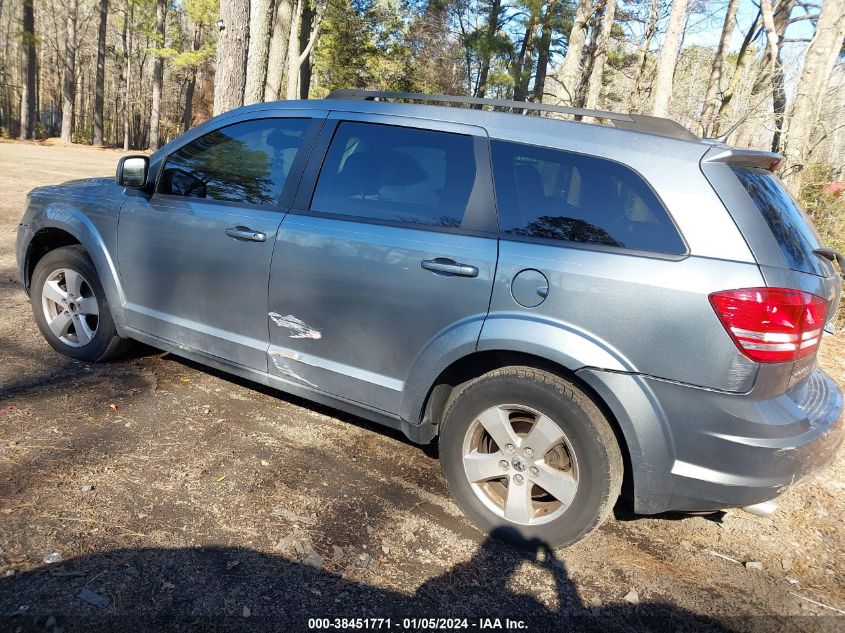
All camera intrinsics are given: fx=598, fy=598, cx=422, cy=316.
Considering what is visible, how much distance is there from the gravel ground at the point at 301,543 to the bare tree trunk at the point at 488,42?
2131cm

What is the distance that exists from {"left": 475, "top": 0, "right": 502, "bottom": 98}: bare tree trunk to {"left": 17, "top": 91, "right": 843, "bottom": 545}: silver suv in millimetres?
20689

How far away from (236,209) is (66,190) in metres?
1.72

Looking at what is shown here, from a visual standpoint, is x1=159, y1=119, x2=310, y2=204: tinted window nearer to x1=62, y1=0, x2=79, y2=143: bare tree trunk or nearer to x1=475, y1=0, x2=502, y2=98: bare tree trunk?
x1=475, y1=0, x2=502, y2=98: bare tree trunk

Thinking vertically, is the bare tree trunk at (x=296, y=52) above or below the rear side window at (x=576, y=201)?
above

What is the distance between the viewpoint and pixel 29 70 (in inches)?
1331

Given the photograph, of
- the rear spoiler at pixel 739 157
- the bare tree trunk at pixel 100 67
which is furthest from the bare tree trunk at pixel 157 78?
the rear spoiler at pixel 739 157

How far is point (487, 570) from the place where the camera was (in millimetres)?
2568

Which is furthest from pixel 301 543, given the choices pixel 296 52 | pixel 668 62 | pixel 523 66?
pixel 523 66

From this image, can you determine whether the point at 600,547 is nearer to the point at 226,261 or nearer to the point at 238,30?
the point at 226,261

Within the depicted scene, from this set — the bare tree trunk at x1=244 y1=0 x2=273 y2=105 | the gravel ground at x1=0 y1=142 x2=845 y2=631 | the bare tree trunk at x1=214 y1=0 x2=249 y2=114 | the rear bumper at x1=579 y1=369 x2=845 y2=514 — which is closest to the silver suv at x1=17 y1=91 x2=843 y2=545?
the rear bumper at x1=579 y1=369 x2=845 y2=514

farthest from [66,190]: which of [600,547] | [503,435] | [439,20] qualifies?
[439,20]

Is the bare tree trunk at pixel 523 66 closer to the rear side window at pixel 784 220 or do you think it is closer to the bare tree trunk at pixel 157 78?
the rear side window at pixel 784 220

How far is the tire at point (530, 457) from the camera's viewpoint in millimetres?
2504

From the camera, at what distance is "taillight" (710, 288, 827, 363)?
2238mm
